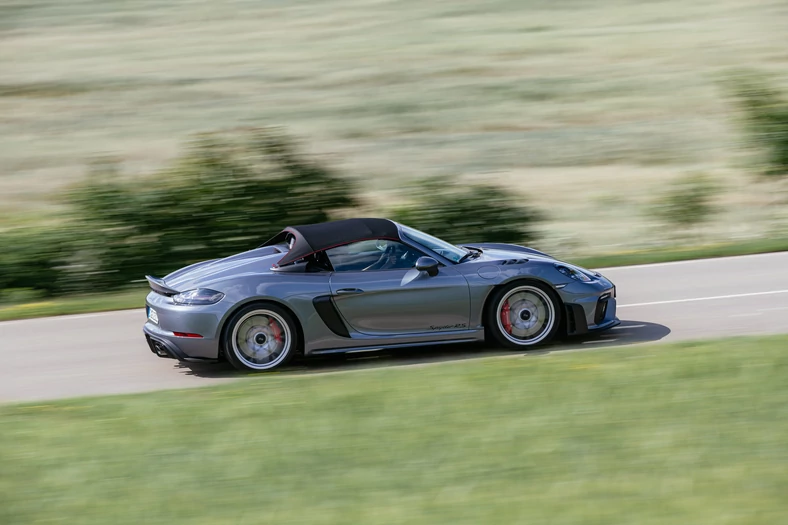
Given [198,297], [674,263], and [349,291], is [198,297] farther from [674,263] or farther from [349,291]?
[674,263]

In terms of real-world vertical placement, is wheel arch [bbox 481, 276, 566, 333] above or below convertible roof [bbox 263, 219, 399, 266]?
below

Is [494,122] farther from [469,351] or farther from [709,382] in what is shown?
[709,382]

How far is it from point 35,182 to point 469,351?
1776 cm

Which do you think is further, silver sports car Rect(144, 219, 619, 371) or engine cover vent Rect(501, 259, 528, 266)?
engine cover vent Rect(501, 259, 528, 266)

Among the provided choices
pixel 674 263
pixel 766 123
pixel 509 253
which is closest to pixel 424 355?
pixel 509 253

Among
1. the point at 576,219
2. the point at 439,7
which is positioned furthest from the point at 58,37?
the point at 576,219

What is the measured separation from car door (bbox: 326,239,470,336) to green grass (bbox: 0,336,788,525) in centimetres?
105

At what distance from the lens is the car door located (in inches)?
345

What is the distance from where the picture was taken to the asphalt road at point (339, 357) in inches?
347

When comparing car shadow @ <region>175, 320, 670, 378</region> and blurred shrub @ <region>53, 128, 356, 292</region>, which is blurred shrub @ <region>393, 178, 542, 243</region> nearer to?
blurred shrub @ <region>53, 128, 356, 292</region>

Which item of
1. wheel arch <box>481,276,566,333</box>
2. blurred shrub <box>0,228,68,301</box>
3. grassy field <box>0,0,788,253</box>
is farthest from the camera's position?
grassy field <box>0,0,788,253</box>

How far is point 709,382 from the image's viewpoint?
6.90m

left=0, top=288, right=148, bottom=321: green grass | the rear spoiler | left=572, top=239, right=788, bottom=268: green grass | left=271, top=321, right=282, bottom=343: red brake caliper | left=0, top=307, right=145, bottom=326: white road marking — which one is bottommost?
left=0, top=307, right=145, bottom=326: white road marking

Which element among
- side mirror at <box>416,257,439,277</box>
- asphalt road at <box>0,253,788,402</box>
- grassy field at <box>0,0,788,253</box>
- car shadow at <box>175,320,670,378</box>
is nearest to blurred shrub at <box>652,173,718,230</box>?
grassy field at <box>0,0,788,253</box>
